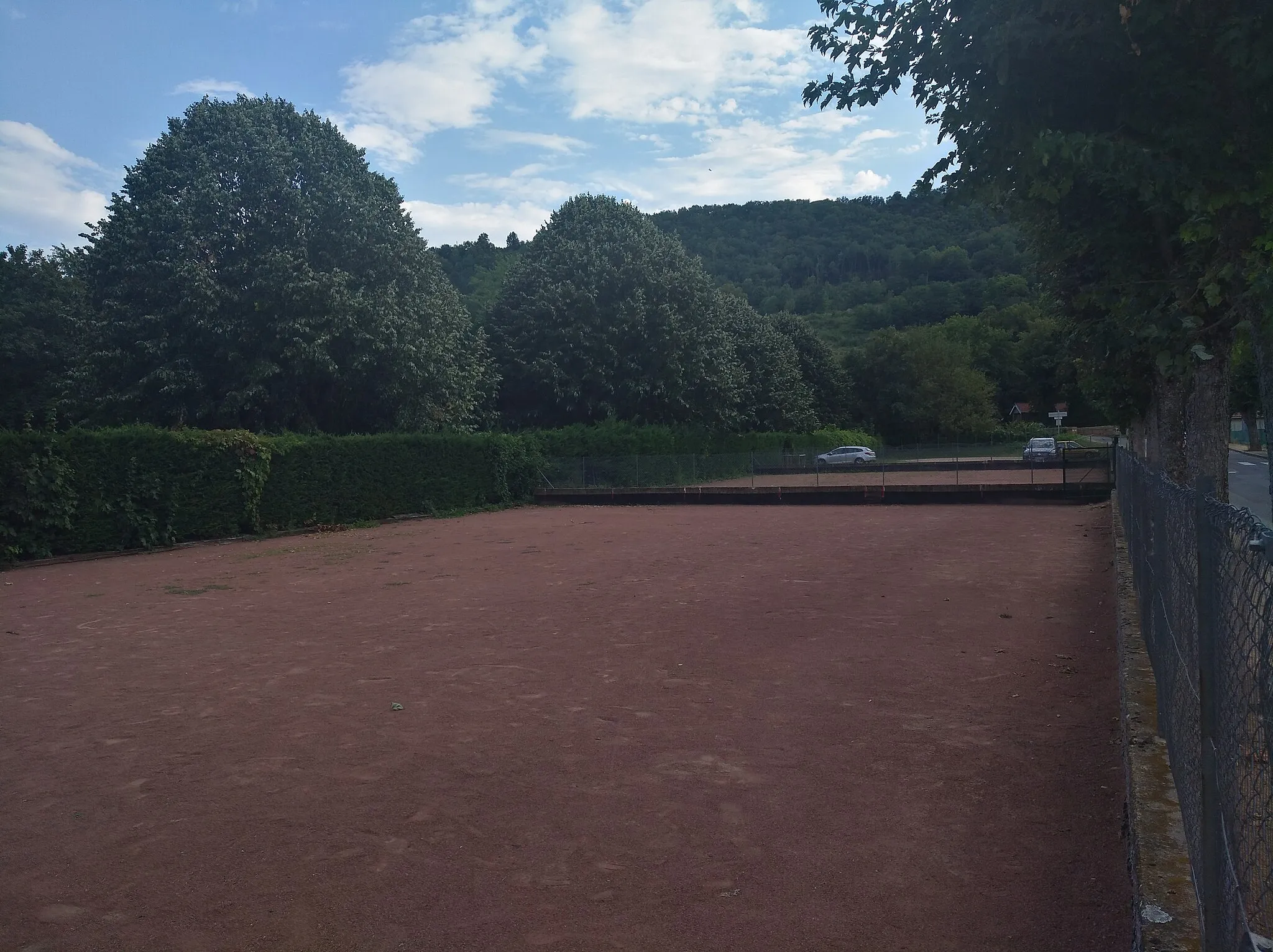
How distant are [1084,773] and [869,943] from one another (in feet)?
8.08

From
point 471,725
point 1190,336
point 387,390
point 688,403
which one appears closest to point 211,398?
point 387,390

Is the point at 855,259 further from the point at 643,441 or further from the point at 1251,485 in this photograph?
the point at 1251,485

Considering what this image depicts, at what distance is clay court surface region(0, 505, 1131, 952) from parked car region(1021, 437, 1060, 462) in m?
A: 36.1

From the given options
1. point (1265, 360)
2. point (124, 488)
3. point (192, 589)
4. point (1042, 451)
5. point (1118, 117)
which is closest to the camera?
point (1265, 360)

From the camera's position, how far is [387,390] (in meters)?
32.3

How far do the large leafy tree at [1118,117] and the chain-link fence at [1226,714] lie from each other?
2849mm

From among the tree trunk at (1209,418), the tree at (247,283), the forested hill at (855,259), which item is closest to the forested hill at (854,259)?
the forested hill at (855,259)

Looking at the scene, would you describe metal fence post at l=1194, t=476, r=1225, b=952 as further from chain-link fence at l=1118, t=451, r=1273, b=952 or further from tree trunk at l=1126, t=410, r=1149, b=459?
tree trunk at l=1126, t=410, r=1149, b=459

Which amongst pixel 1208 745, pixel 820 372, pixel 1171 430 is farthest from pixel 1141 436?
pixel 820 372

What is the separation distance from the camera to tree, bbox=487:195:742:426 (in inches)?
1667

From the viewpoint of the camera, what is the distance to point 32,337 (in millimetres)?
38188

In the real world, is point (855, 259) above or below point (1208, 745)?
above

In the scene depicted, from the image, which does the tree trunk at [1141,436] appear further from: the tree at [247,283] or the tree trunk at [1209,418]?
the tree at [247,283]

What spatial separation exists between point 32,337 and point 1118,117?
41.4m
